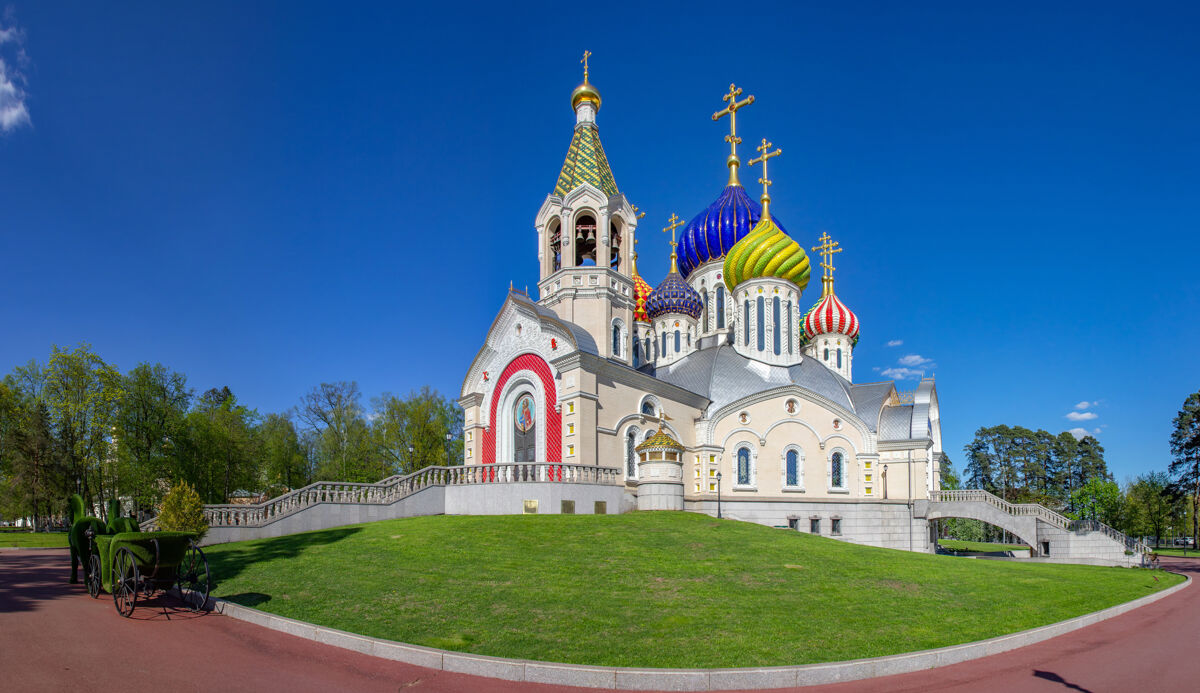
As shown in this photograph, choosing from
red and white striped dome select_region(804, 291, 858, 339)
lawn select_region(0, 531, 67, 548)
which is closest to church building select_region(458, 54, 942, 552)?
red and white striped dome select_region(804, 291, 858, 339)

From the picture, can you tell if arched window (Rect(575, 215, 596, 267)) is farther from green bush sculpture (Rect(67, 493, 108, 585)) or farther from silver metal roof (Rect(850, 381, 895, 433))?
green bush sculpture (Rect(67, 493, 108, 585))

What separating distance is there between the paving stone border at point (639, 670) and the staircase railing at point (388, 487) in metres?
13.1

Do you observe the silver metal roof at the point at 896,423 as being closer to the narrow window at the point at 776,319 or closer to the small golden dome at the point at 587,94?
the narrow window at the point at 776,319

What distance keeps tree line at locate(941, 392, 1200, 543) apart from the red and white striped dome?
20.1 metres

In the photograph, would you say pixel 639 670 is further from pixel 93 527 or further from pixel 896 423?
pixel 896 423

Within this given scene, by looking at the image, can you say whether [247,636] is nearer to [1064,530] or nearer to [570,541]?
[570,541]

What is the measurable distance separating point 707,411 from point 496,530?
15.4 m

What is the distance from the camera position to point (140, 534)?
410 inches

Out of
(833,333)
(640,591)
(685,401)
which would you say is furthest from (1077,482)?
(640,591)

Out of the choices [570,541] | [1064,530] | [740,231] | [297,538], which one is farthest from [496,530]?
[740,231]

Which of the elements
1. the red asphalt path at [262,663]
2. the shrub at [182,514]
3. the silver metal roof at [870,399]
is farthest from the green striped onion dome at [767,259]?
the shrub at [182,514]

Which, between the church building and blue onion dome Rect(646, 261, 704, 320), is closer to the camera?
the church building

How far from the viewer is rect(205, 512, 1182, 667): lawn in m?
8.74

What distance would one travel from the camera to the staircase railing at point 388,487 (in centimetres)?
2056
